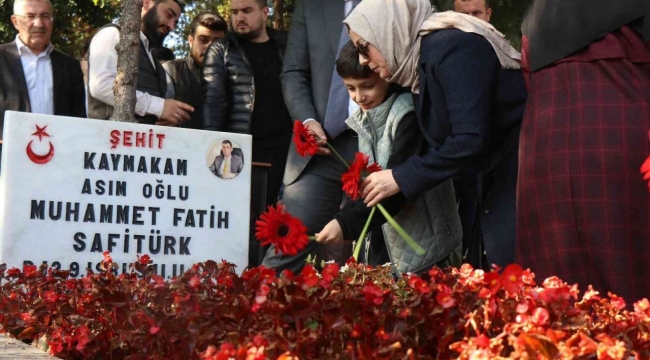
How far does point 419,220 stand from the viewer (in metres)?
4.72

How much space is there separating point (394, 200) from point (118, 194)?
1367mm

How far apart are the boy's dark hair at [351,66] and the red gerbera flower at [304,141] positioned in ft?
0.94

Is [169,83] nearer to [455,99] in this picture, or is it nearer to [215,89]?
[215,89]

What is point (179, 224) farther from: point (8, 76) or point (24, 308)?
point (8, 76)

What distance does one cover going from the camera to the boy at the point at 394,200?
15.4 feet

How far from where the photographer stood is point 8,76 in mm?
7113

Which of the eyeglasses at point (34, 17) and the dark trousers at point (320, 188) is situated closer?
the dark trousers at point (320, 188)

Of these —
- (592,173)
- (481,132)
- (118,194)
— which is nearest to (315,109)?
(118,194)

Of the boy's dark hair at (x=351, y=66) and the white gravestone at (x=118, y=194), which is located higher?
the boy's dark hair at (x=351, y=66)

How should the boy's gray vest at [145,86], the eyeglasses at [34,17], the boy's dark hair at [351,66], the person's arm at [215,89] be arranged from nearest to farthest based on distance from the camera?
the boy's dark hair at [351,66], the boy's gray vest at [145,86], the eyeglasses at [34,17], the person's arm at [215,89]

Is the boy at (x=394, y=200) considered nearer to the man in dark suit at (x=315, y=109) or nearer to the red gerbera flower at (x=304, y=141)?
the red gerbera flower at (x=304, y=141)

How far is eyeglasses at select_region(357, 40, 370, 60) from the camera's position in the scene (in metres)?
4.62

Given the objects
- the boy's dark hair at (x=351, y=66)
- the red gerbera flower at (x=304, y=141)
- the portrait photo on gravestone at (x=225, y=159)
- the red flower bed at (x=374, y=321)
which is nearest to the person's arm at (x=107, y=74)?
the portrait photo on gravestone at (x=225, y=159)

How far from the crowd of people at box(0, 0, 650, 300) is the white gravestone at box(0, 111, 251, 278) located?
1.14 feet
